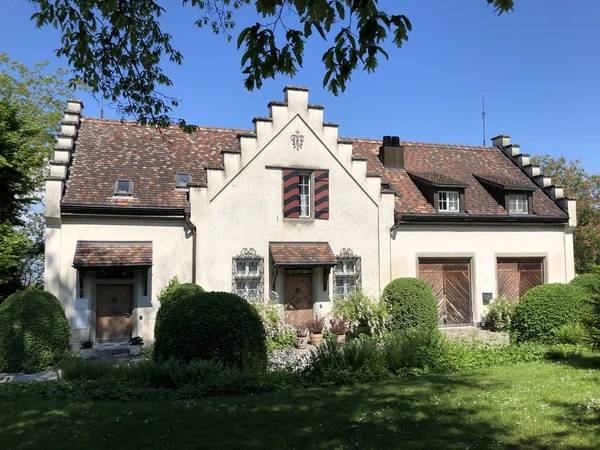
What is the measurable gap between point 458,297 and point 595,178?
1511 cm

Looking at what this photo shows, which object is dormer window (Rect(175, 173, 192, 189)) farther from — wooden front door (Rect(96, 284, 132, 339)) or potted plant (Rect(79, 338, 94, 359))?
potted plant (Rect(79, 338, 94, 359))

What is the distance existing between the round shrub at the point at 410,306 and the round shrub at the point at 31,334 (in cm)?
1011

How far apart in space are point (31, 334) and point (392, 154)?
16.0 metres

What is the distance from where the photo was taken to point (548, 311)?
1379cm

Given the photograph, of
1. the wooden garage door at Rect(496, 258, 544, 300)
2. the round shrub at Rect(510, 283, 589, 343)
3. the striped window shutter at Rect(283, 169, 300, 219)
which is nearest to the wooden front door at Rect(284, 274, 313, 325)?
the striped window shutter at Rect(283, 169, 300, 219)

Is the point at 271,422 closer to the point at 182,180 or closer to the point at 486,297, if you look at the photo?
the point at 182,180

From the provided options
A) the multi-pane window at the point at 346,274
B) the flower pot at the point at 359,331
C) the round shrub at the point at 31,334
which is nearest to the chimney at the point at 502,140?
the multi-pane window at the point at 346,274

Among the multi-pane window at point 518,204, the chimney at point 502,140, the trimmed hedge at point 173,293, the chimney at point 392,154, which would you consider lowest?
the trimmed hedge at point 173,293

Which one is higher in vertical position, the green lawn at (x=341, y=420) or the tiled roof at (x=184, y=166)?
the tiled roof at (x=184, y=166)

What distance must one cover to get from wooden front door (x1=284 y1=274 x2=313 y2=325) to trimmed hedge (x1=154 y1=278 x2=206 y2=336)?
12.2 ft

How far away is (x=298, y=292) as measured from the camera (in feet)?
60.0

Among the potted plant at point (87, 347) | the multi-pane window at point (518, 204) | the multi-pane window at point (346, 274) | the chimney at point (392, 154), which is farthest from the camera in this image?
the chimney at point (392, 154)

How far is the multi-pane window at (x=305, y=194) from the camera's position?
18.7m

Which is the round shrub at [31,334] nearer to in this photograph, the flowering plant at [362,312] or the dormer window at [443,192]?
the flowering plant at [362,312]
